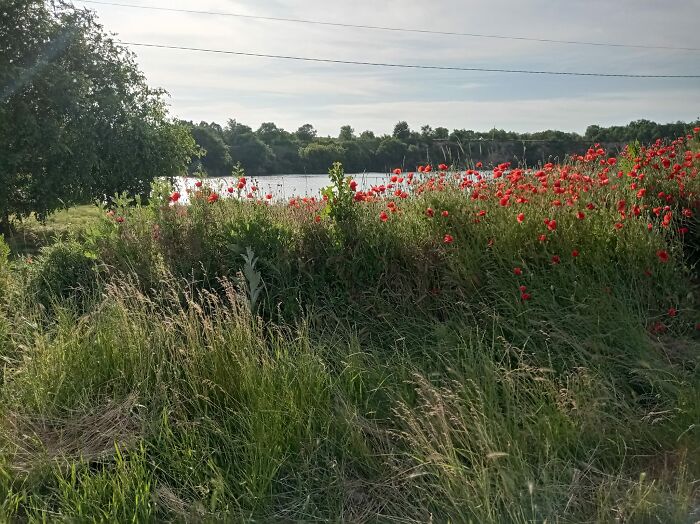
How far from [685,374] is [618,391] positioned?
1.62 ft

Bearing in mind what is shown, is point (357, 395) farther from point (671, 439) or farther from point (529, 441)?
point (671, 439)

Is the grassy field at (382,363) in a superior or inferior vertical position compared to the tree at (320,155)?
inferior

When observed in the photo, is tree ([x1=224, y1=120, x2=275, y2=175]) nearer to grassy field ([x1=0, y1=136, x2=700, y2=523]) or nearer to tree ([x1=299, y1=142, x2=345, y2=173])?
tree ([x1=299, y1=142, x2=345, y2=173])

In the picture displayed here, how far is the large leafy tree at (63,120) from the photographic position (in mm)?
12805

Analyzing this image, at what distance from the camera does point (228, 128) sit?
40.6ft

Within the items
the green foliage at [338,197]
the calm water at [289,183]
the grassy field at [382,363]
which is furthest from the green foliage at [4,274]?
the green foliage at [338,197]

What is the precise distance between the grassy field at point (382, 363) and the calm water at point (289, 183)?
199 millimetres

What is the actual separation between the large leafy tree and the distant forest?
4.16 meters

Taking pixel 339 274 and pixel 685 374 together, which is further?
pixel 339 274

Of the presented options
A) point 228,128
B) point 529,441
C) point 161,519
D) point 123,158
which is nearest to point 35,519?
point 161,519

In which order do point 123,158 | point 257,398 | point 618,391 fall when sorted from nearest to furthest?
1. point 257,398
2. point 618,391
3. point 123,158

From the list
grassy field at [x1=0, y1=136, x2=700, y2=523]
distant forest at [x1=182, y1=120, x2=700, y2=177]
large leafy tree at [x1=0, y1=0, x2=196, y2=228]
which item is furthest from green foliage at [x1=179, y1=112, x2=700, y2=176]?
large leafy tree at [x1=0, y1=0, x2=196, y2=228]

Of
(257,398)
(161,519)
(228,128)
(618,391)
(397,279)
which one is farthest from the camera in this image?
(228,128)

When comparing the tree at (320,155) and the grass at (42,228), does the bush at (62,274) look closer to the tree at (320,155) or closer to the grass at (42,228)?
the tree at (320,155)
